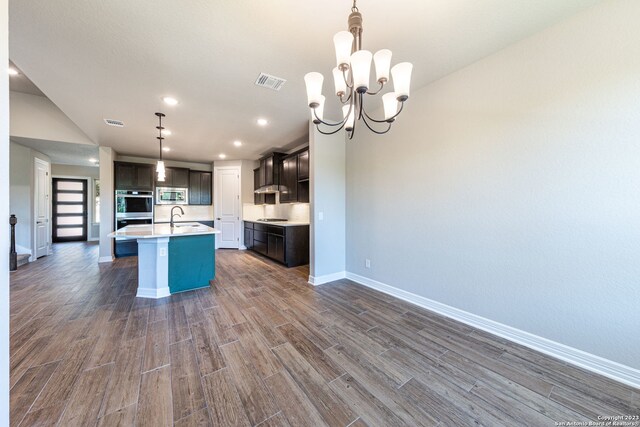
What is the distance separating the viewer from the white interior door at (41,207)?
5.20 metres

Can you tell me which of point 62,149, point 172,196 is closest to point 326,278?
point 172,196

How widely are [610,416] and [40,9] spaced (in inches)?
183

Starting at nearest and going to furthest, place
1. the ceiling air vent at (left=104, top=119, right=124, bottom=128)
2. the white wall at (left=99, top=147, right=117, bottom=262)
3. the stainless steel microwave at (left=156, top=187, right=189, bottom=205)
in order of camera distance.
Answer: the ceiling air vent at (left=104, top=119, right=124, bottom=128), the white wall at (left=99, top=147, right=117, bottom=262), the stainless steel microwave at (left=156, top=187, right=189, bottom=205)

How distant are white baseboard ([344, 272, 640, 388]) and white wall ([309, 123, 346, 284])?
129 cm

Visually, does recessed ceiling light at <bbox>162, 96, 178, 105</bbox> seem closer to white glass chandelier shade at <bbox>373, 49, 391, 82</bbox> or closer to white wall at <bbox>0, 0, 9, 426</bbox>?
white wall at <bbox>0, 0, 9, 426</bbox>

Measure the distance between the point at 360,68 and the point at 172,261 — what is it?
133 inches

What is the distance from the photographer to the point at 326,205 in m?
3.70

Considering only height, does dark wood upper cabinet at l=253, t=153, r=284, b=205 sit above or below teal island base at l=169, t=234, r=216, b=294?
above

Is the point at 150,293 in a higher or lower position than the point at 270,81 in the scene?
lower

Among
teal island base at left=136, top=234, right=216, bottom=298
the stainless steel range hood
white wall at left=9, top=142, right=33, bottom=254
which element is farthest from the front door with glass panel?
teal island base at left=136, top=234, right=216, bottom=298

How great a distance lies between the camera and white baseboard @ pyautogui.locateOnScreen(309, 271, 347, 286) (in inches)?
142

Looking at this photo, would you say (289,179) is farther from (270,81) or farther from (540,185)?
(540,185)

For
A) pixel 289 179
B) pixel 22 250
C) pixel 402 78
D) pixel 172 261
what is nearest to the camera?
pixel 402 78

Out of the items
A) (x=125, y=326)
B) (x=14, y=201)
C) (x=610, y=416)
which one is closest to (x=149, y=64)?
(x=125, y=326)
